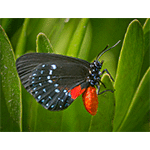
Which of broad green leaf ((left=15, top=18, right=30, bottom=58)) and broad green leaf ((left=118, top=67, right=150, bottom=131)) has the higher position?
broad green leaf ((left=15, top=18, right=30, bottom=58))

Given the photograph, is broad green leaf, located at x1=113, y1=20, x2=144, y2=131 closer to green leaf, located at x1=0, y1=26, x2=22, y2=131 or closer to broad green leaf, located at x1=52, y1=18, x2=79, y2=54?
broad green leaf, located at x1=52, y1=18, x2=79, y2=54

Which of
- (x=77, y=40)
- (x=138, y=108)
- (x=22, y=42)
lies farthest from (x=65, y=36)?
(x=138, y=108)

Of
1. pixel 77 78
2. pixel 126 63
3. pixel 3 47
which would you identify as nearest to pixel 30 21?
pixel 3 47

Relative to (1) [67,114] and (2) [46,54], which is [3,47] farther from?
(1) [67,114]

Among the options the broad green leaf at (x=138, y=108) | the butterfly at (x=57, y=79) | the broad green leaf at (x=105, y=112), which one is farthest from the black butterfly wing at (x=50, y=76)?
the broad green leaf at (x=138, y=108)

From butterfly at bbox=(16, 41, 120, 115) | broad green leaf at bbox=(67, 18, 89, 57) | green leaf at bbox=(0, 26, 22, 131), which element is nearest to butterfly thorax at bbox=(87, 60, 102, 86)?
butterfly at bbox=(16, 41, 120, 115)

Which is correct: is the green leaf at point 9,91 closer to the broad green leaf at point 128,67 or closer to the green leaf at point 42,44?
the green leaf at point 42,44

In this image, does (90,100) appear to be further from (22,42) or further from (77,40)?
(22,42)
